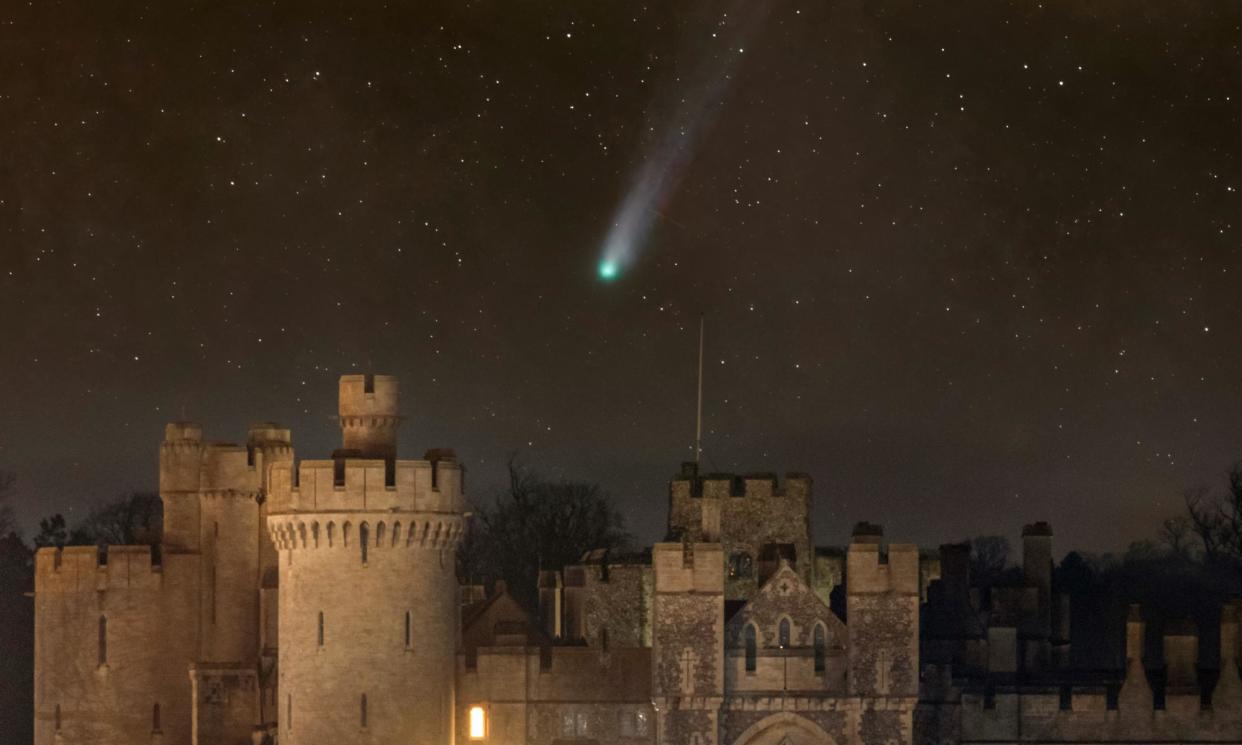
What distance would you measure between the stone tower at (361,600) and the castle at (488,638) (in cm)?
5

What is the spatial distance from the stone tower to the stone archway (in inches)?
256

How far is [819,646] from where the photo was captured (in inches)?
2518

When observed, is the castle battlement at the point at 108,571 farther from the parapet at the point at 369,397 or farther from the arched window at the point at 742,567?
the arched window at the point at 742,567

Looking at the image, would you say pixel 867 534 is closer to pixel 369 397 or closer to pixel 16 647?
pixel 369 397

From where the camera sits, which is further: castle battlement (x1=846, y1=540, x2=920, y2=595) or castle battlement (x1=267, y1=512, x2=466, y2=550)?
castle battlement (x1=846, y1=540, x2=920, y2=595)

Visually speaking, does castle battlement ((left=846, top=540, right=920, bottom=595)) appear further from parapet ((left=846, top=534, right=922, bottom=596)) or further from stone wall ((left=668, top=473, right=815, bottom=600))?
stone wall ((left=668, top=473, right=815, bottom=600))

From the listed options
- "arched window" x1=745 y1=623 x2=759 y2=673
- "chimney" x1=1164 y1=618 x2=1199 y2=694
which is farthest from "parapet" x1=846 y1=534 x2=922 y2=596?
"chimney" x1=1164 y1=618 x2=1199 y2=694

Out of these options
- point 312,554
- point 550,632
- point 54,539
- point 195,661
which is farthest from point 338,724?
point 54,539

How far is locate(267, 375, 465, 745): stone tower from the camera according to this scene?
62.7 metres

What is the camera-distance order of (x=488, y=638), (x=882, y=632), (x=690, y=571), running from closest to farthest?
(x=690, y=571) < (x=882, y=632) < (x=488, y=638)

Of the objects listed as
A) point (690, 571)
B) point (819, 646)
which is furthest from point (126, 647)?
point (819, 646)

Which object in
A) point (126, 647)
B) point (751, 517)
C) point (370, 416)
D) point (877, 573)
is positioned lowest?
point (126, 647)

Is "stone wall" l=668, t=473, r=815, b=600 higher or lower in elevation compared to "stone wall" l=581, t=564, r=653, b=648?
higher

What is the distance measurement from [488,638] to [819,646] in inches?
361
